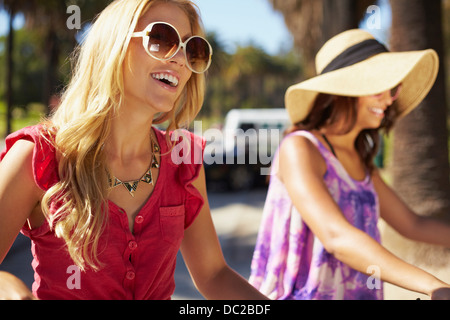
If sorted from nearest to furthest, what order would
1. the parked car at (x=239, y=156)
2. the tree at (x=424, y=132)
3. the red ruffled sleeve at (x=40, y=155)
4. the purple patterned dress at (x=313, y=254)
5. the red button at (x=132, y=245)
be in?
the red ruffled sleeve at (x=40, y=155) < the red button at (x=132, y=245) < the purple patterned dress at (x=313, y=254) < the tree at (x=424, y=132) < the parked car at (x=239, y=156)

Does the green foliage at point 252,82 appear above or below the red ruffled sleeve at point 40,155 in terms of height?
above

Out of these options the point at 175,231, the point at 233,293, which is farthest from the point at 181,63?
the point at 233,293

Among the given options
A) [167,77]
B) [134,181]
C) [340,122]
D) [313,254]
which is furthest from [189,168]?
[340,122]

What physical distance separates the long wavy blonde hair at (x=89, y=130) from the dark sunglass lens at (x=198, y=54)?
4.9 inches

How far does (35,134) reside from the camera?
1.41m

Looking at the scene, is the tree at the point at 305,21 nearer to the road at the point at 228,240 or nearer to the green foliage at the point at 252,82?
the road at the point at 228,240

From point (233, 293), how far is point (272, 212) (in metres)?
0.71

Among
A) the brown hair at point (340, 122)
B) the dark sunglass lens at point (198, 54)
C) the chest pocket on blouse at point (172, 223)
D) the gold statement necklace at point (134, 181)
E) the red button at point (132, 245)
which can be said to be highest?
the dark sunglass lens at point (198, 54)

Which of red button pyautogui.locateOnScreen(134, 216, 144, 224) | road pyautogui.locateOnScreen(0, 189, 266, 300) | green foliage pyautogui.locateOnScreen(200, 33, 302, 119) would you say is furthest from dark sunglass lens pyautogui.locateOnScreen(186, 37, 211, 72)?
green foliage pyautogui.locateOnScreen(200, 33, 302, 119)

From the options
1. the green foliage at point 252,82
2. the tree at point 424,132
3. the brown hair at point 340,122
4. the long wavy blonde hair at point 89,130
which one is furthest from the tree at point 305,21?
the green foliage at point 252,82

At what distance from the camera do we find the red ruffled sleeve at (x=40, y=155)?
1386 mm

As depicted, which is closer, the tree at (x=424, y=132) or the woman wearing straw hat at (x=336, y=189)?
the woman wearing straw hat at (x=336, y=189)

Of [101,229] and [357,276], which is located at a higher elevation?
[101,229]
